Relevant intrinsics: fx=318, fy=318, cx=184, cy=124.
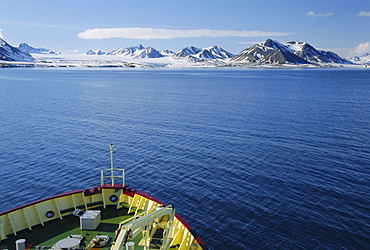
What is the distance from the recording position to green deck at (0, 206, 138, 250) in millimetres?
20344

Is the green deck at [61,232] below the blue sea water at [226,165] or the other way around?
the other way around

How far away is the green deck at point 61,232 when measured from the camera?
20344 mm

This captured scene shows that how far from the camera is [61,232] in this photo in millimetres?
21688

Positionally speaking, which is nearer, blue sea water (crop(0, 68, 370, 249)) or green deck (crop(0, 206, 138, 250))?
green deck (crop(0, 206, 138, 250))

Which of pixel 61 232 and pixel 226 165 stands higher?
pixel 61 232

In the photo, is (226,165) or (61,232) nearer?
(61,232)

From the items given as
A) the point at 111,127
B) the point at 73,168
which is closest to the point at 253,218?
the point at 73,168

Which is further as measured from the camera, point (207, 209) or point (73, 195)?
point (207, 209)

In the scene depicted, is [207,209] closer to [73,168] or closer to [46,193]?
[46,193]

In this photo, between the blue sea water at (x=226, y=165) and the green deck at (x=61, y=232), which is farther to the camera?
the blue sea water at (x=226, y=165)

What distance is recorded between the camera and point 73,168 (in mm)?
45719

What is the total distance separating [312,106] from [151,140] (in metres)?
58.2

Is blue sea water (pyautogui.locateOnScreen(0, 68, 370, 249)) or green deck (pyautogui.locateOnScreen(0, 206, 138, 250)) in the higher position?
green deck (pyautogui.locateOnScreen(0, 206, 138, 250))

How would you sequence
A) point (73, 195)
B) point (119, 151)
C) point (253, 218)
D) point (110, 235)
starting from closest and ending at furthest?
1. point (110, 235)
2. point (73, 195)
3. point (253, 218)
4. point (119, 151)
